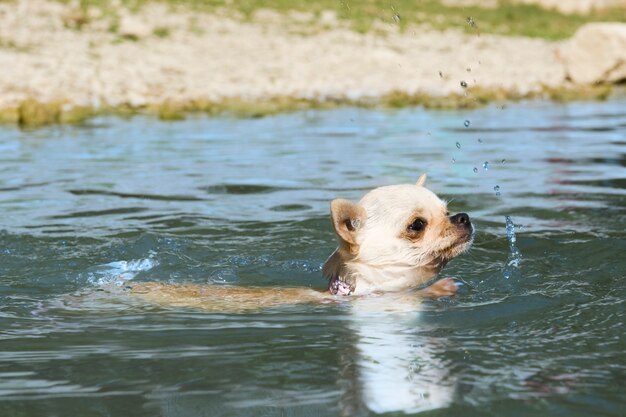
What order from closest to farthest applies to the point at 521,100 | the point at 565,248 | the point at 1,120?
the point at 565,248 < the point at 1,120 < the point at 521,100

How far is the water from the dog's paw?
0.08m

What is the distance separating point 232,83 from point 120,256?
46.4 feet

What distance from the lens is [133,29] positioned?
24906 millimetres

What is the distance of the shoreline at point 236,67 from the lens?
19.7m

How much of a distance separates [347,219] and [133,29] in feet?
63.2

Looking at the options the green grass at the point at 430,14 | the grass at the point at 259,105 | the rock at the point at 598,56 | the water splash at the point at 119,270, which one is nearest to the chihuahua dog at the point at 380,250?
the water splash at the point at 119,270

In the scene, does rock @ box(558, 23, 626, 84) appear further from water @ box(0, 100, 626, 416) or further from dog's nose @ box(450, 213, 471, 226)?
dog's nose @ box(450, 213, 471, 226)

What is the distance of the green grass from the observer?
29281mm

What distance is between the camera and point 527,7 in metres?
39.3

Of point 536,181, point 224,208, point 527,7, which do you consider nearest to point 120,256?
point 224,208

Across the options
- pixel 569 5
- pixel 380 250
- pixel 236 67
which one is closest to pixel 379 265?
pixel 380 250

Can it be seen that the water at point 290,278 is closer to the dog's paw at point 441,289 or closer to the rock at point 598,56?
the dog's paw at point 441,289

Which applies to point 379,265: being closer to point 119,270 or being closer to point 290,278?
point 290,278

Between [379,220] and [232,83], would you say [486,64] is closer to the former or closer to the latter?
[232,83]
